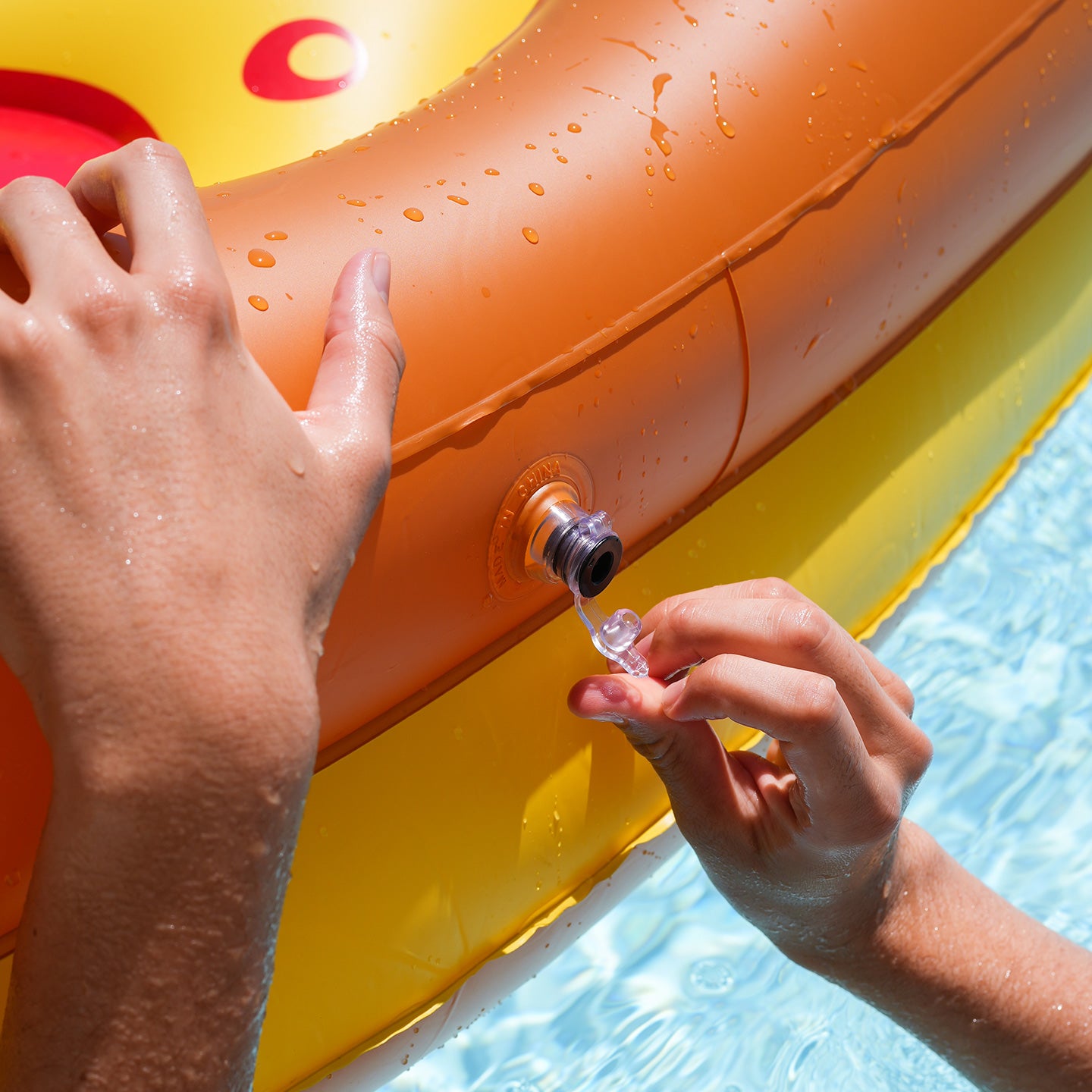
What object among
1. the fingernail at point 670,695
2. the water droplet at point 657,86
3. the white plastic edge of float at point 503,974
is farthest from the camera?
the white plastic edge of float at point 503,974

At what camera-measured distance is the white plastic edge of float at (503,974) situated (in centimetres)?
123

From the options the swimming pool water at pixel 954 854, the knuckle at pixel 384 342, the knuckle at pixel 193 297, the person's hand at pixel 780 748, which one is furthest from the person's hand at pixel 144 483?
the swimming pool water at pixel 954 854

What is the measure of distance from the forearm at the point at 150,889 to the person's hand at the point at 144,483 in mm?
24

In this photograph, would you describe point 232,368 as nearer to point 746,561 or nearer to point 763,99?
point 763,99

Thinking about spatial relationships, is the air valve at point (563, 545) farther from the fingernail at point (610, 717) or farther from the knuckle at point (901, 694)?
the knuckle at point (901, 694)

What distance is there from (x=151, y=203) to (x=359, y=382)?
0.16 meters

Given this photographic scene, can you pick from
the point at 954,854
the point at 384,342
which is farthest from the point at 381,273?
the point at 954,854

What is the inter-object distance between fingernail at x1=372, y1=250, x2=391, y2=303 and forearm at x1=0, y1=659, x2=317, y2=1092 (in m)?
0.34

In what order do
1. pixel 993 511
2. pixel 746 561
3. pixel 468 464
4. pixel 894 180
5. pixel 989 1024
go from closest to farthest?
pixel 468 464 → pixel 989 1024 → pixel 894 180 → pixel 746 561 → pixel 993 511

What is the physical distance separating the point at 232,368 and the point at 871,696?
0.60 m

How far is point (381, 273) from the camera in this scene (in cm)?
90

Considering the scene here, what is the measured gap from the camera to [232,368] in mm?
703

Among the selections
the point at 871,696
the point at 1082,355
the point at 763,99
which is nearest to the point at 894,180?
the point at 763,99

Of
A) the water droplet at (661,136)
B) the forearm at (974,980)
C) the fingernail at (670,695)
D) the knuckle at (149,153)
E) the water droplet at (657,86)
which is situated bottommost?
the forearm at (974,980)
